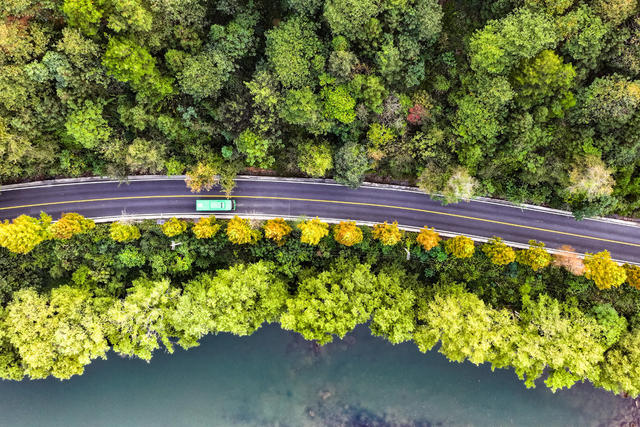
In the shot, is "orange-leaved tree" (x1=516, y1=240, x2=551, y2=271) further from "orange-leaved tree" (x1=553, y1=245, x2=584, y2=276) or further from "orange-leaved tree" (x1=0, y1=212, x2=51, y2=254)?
"orange-leaved tree" (x1=0, y1=212, x2=51, y2=254)

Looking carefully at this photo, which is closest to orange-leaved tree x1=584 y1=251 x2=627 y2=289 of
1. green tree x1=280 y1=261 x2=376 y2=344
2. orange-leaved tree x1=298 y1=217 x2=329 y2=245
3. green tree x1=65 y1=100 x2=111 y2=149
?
green tree x1=280 y1=261 x2=376 y2=344

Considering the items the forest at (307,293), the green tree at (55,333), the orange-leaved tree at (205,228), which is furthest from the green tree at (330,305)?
the green tree at (55,333)

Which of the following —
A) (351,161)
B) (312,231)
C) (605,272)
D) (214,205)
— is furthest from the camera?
(214,205)

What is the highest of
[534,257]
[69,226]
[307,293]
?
[69,226]

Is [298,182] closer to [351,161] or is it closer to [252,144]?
[351,161]

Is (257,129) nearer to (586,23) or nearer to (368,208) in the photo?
(368,208)

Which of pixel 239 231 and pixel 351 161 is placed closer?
pixel 351 161

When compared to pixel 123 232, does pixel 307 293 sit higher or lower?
lower

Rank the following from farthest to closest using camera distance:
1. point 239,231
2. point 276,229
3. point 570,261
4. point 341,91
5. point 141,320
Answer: point 570,261
point 276,229
point 239,231
point 141,320
point 341,91

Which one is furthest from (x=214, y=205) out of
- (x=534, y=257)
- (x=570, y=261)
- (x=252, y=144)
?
(x=570, y=261)
